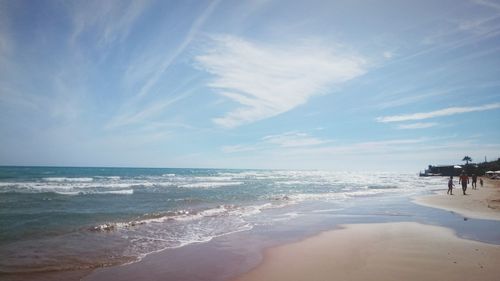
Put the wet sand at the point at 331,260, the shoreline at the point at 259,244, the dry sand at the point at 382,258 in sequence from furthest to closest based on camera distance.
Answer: the shoreline at the point at 259,244 → the wet sand at the point at 331,260 → the dry sand at the point at 382,258

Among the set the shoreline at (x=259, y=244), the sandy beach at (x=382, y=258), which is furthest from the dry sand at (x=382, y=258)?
the shoreline at (x=259, y=244)

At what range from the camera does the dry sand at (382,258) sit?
23.1ft

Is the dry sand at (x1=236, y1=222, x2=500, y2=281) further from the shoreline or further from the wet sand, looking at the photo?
the shoreline

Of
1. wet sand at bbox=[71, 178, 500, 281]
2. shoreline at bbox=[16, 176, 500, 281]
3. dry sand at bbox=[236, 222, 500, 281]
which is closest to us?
dry sand at bbox=[236, 222, 500, 281]

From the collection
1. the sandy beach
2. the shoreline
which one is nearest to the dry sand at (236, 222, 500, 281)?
the sandy beach

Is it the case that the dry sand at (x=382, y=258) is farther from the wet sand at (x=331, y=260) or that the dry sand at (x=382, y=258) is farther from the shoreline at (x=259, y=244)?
the shoreline at (x=259, y=244)

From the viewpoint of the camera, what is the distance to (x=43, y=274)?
7477 millimetres

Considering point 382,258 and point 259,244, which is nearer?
point 382,258

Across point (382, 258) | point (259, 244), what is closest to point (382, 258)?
point (382, 258)

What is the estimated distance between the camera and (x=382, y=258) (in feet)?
27.3

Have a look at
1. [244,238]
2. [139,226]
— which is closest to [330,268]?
[244,238]

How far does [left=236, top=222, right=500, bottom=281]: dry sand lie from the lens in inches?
277

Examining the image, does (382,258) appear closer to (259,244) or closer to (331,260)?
(331,260)

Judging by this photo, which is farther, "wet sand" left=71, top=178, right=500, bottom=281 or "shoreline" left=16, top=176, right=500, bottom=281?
"shoreline" left=16, top=176, right=500, bottom=281
